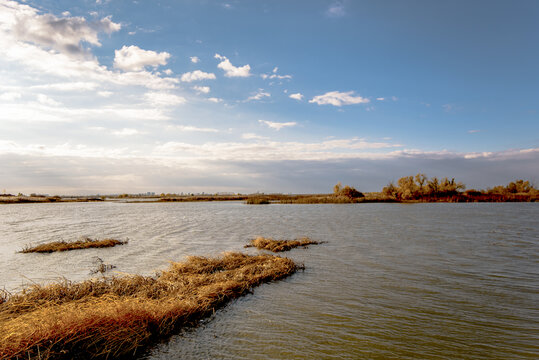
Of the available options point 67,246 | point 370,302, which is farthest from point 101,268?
point 370,302

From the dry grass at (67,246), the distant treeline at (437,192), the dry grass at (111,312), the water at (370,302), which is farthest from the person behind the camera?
the distant treeline at (437,192)

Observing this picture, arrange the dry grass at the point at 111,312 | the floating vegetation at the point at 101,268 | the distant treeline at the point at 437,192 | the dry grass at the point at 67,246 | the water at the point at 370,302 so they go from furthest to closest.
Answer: the distant treeline at the point at 437,192 < the dry grass at the point at 67,246 < the floating vegetation at the point at 101,268 < the water at the point at 370,302 < the dry grass at the point at 111,312

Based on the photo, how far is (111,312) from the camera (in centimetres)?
664

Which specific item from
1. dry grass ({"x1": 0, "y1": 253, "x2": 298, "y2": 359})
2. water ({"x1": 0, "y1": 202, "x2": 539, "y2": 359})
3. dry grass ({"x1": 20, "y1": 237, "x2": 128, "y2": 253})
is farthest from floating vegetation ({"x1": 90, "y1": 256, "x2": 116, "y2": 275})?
dry grass ({"x1": 20, "y1": 237, "x2": 128, "y2": 253})

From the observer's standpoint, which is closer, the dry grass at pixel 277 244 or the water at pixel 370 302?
the water at pixel 370 302

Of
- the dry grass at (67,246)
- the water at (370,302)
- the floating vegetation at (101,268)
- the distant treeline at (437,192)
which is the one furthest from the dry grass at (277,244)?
the distant treeline at (437,192)

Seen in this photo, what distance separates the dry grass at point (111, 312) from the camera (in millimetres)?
5590

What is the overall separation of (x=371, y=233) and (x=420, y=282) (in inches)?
506

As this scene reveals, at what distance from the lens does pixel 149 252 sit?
57.7 feet

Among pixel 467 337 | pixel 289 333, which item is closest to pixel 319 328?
pixel 289 333

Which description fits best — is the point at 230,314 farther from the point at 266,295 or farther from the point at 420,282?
the point at 420,282

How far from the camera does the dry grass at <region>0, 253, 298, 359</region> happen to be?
5.59 metres

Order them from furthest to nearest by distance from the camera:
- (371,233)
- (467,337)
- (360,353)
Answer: (371,233) < (467,337) < (360,353)

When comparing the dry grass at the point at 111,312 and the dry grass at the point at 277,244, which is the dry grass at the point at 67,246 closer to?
the dry grass at the point at 277,244
